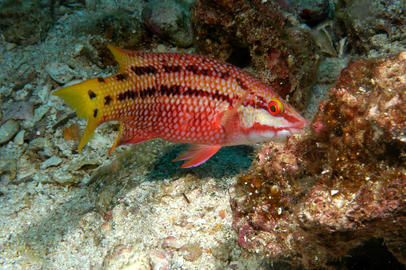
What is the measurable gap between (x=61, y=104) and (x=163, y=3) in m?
2.87

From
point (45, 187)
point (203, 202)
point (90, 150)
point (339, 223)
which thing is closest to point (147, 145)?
point (90, 150)

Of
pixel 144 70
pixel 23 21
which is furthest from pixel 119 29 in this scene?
pixel 144 70

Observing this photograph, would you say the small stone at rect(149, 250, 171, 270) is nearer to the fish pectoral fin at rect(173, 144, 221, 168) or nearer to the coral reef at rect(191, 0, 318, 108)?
the fish pectoral fin at rect(173, 144, 221, 168)

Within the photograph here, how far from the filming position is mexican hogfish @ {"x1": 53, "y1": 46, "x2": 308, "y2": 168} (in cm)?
253

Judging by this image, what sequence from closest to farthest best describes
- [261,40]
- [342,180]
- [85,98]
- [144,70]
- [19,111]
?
[342,180], [85,98], [144,70], [261,40], [19,111]

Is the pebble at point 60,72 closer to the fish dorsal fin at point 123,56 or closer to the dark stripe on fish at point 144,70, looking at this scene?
the fish dorsal fin at point 123,56

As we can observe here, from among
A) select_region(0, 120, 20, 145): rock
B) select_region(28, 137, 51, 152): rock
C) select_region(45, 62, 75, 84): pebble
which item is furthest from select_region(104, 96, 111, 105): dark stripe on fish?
select_region(0, 120, 20, 145): rock

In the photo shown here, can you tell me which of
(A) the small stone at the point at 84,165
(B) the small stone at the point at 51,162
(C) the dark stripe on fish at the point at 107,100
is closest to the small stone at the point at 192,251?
(C) the dark stripe on fish at the point at 107,100

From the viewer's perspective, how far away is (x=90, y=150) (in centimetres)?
454

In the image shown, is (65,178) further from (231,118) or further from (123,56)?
(231,118)

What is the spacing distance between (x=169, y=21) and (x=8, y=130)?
3602 mm

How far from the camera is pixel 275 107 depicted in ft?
8.24

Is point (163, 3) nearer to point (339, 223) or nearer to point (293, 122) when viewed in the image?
point (293, 122)

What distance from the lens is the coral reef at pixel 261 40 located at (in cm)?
351
